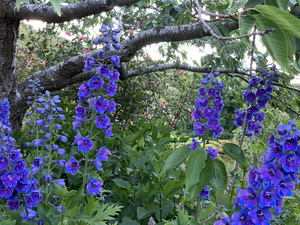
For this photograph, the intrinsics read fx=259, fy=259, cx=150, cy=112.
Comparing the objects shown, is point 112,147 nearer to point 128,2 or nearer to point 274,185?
point 128,2

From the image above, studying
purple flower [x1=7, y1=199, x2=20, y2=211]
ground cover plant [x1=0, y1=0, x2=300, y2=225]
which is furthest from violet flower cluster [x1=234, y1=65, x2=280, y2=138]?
purple flower [x1=7, y1=199, x2=20, y2=211]

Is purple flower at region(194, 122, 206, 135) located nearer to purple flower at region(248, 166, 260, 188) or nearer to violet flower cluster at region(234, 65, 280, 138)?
violet flower cluster at region(234, 65, 280, 138)

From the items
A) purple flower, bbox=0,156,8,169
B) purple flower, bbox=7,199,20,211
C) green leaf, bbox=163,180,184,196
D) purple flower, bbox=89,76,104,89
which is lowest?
green leaf, bbox=163,180,184,196

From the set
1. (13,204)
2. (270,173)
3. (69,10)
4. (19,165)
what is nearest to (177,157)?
(270,173)

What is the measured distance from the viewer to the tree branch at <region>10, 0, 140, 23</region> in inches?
94.6

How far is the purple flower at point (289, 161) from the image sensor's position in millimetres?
893

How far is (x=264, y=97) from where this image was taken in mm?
1562

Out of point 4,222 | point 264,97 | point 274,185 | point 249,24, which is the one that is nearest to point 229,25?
point 264,97

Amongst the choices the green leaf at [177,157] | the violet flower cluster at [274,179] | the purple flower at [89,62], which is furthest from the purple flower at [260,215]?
the purple flower at [89,62]

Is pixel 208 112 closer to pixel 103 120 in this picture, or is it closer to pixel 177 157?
pixel 177 157

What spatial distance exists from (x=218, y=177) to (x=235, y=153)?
15 cm

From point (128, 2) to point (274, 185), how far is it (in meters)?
2.00

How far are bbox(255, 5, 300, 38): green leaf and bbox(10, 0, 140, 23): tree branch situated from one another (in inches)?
69.2

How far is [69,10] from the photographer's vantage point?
2.62 meters
